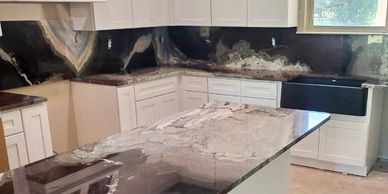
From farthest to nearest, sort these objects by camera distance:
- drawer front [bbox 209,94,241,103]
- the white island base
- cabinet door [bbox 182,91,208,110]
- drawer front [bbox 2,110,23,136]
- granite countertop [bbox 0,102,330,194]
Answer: cabinet door [bbox 182,91,208,110], drawer front [bbox 209,94,241,103], drawer front [bbox 2,110,23,136], the white island base, granite countertop [bbox 0,102,330,194]

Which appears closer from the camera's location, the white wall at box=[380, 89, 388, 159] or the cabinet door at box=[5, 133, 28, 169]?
the cabinet door at box=[5, 133, 28, 169]

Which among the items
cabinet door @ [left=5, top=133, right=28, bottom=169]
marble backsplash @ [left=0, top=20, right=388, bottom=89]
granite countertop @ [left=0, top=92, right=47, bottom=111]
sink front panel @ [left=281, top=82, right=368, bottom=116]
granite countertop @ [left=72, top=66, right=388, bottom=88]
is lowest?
cabinet door @ [left=5, top=133, right=28, bottom=169]

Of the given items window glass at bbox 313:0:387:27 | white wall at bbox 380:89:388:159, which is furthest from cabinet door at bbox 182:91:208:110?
white wall at bbox 380:89:388:159

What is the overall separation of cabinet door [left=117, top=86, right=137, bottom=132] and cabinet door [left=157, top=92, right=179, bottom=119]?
387 millimetres

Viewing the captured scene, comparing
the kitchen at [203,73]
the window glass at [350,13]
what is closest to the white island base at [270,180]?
the kitchen at [203,73]

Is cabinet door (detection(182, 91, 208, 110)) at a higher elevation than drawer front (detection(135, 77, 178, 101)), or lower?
lower

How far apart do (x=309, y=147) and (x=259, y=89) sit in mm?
729

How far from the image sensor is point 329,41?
12.4ft

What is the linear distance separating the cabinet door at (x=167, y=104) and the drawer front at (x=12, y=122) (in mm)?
1556

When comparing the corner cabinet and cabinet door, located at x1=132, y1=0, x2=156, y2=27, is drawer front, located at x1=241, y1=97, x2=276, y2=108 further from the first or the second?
the corner cabinet

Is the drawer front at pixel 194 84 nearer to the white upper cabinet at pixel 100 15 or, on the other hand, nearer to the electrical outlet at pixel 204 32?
the electrical outlet at pixel 204 32

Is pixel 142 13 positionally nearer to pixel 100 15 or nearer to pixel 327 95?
pixel 100 15

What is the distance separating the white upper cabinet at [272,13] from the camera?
145 inches

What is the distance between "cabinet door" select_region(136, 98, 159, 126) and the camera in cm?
379
